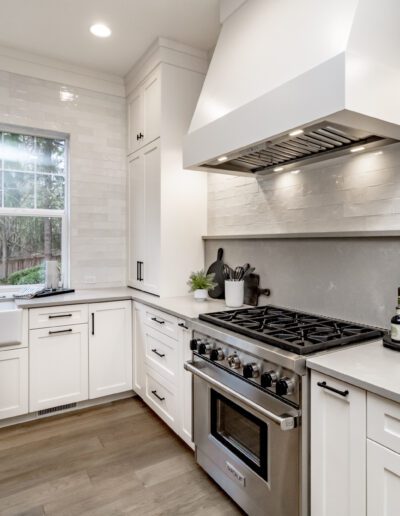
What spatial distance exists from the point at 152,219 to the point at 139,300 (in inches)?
26.8

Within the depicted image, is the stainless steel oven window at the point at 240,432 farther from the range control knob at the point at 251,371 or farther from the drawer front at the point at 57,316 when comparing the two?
the drawer front at the point at 57,316

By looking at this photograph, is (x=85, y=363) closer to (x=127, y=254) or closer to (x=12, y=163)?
(x=127, y=254)

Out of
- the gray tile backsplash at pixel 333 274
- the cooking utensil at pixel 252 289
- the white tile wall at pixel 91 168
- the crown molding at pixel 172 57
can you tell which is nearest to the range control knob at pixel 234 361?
the gray tile backsplash at pixel 333 274

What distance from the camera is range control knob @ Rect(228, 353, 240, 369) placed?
173cm

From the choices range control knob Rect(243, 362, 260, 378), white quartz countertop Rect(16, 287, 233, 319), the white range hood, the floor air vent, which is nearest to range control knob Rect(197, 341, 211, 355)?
white quartz countertop Rect(16, 287, 233, 319)

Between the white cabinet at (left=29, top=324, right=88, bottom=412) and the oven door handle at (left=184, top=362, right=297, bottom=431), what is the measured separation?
3.94ft

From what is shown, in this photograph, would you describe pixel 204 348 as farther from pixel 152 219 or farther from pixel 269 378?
pixel 152 219

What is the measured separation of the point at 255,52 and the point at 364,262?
1.19 m

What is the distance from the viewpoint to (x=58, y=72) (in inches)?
126

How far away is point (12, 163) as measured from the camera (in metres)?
3.19

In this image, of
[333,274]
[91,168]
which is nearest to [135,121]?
[91,168]

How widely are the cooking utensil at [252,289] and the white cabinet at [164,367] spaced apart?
56 cm

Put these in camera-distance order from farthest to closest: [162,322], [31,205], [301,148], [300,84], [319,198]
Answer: [31,205] → [162,322] → [319,198] → [301,148] → [300,84]

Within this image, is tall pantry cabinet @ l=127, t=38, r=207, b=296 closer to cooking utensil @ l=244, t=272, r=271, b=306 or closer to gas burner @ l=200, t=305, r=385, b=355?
cooking utensil @ l=244, t=272, r=271, b=306
